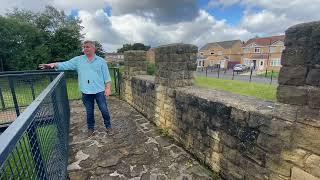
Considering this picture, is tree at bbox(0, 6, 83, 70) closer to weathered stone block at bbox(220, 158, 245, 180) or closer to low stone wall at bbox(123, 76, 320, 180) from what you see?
low stone wall at bbox(123, 76, 320, 180)

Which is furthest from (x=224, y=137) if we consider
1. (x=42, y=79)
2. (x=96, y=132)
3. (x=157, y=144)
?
(x=42, y=79)

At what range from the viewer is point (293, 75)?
6.90 ft

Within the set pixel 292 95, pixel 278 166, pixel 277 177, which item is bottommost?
pixel 277 177

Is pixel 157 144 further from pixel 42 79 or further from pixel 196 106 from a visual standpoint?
pixel 42 79

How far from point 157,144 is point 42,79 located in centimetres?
328

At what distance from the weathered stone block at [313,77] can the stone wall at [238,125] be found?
0.03 m

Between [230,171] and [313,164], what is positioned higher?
[313,164]

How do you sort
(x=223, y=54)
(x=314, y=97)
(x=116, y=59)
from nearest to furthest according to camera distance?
(x=314, y=97) < (x=116, y=59) < (x=223, y=54)

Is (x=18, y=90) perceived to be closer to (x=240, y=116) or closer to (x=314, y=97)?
(x=240, y=116)

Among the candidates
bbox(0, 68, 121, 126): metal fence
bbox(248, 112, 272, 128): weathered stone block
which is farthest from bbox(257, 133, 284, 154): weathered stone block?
bbox(0, 68, 121, 126): metal fence

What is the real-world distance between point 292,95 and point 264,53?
52.5 meters

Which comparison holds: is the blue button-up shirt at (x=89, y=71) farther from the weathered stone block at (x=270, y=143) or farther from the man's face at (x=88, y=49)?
the weathered stone block at (x=270, y=143)

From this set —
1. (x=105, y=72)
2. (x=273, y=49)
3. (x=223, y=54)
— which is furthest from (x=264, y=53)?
(x=105, y=72)

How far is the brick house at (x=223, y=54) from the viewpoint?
5731cm
